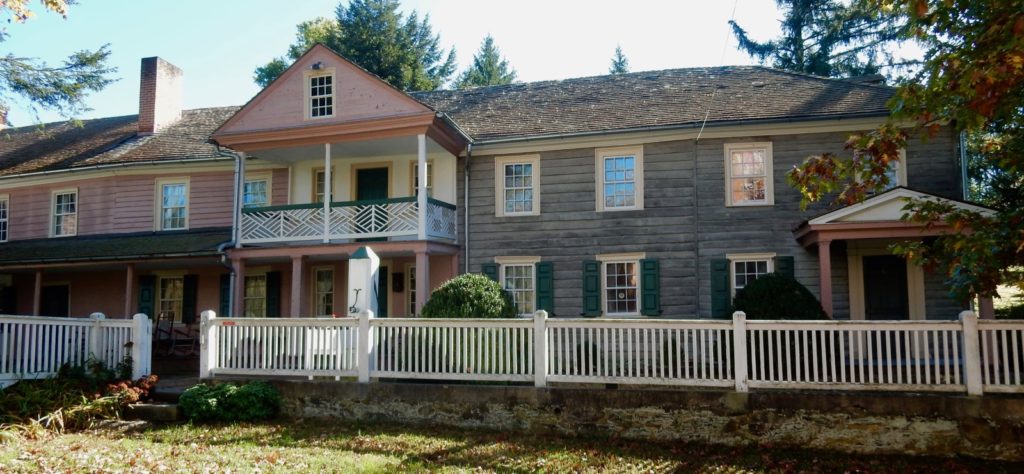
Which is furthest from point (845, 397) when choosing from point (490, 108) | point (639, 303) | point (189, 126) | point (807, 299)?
point (189, 126)

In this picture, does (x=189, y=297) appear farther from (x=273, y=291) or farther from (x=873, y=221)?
(x=873, y=221)

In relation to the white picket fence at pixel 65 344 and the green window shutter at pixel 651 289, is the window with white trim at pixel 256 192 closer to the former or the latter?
the white picket fence at pixel 65 344

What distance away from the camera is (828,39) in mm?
30328

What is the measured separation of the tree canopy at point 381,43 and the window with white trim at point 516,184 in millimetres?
21170

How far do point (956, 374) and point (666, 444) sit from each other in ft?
11.7

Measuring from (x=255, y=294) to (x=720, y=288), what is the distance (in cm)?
1164

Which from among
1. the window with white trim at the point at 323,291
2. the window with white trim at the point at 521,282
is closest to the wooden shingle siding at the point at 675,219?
the window with white trim at the point at 521,282

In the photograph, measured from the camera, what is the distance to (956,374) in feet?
28.1

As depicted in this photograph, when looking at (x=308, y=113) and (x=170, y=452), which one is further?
(x=308, y=113)

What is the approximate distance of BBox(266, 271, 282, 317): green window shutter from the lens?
708 inches

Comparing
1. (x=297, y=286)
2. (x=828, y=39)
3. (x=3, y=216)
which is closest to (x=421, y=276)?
(x=297, y=286)

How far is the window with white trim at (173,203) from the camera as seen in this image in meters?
19.1

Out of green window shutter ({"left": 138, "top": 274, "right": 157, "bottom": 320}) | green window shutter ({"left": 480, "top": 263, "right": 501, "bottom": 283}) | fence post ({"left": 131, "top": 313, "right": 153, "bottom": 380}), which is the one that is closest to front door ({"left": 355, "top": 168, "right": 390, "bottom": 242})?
green window shutter ({"left": 480, "top": 263, "right": 501, "bottom": 283})

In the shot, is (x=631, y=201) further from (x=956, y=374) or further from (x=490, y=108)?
(x=956, y=374)
